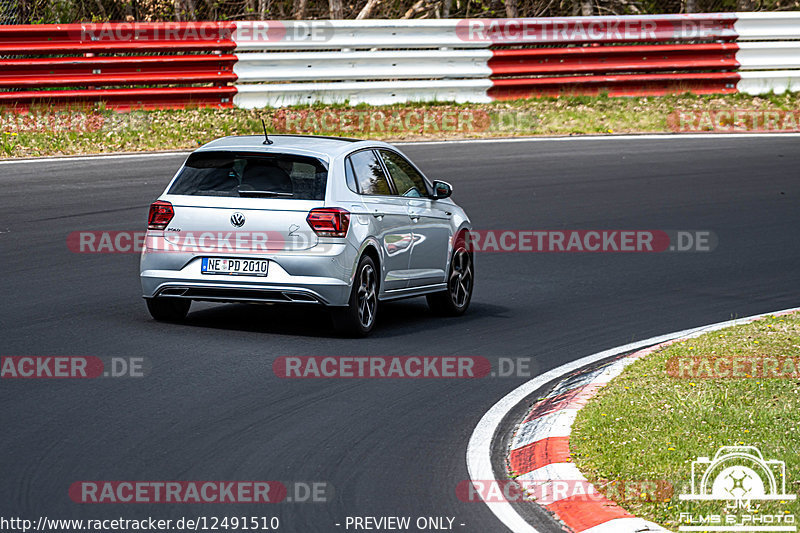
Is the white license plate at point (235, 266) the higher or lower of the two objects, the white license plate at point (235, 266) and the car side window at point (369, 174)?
the lower

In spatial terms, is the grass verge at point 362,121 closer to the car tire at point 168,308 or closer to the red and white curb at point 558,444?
the car tire at point 168,308

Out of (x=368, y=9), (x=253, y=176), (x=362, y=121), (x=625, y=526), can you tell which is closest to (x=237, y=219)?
(x=253, y=176)

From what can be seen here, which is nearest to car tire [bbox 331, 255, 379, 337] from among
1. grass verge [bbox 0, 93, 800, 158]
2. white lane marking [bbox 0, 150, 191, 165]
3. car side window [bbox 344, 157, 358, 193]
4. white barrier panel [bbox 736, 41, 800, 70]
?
car side window [bbox 344, 157, 358, 193]

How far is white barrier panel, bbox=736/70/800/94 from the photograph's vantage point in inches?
898

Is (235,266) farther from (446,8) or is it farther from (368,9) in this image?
(446,8)

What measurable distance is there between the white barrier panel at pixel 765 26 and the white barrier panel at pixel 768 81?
0.63 meters

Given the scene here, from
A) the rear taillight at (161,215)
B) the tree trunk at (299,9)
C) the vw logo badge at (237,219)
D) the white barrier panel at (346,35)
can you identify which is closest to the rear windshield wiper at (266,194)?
the vw logo badge at (237,219)

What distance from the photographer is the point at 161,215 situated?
9992 mm

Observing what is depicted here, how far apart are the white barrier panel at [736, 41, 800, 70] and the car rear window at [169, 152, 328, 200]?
14.7 metres

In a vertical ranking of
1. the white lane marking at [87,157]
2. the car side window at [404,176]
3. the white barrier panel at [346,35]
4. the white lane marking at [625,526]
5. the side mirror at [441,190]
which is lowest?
the white lane marking at [625,526]

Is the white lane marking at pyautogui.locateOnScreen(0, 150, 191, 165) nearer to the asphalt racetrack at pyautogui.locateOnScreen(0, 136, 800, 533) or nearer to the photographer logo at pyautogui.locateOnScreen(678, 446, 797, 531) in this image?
the asphalt racetrack at pyautogui.locateOnScreen(0, 136, 800, 533)

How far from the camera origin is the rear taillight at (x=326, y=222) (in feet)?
32.1

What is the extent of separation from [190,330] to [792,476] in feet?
17.4

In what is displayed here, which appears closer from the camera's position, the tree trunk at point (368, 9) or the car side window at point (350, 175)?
the car side window at point (350, 175)
